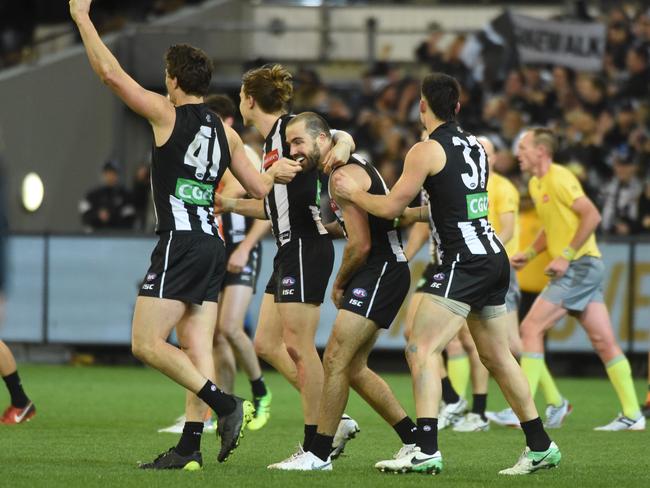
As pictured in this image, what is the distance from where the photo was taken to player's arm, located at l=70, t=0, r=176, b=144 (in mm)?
8344

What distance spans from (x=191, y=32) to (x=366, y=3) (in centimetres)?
327

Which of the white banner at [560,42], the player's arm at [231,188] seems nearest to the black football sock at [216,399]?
the player's arm at [231,188]

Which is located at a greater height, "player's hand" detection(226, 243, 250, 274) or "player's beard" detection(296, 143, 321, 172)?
"player's beard" detection(296, 143, 321, 172)

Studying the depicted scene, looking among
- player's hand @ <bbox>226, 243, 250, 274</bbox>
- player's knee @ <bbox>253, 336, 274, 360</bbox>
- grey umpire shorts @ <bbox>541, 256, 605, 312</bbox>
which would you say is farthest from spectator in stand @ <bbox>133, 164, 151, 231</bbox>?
player's knee @ <bbox>253, 336, 274, 360</bbox>

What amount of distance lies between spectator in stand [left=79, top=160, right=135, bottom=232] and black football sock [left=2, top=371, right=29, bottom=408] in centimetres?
778

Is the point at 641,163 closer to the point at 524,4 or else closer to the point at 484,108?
the point at 484,108

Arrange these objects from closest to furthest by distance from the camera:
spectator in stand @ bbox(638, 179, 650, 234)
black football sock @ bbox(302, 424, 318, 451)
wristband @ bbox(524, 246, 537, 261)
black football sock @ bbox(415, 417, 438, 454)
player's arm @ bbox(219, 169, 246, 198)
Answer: black football sock @ bbox(415, 417, 438, 454), black football sock @ bbox(302, 424, 318, 451), player's arm @ bbox(219, 169, 246, 198), wristband @ bbox(524, 246, 537, 261), spectator in stand @ bbox(638, 179, 650, 234)

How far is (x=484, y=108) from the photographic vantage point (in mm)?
21016

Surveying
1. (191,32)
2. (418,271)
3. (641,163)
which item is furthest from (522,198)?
(191,32)

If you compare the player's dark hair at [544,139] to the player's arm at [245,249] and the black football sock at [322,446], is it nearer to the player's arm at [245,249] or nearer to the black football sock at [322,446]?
the player's arm at [245,249]

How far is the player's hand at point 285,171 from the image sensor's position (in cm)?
894

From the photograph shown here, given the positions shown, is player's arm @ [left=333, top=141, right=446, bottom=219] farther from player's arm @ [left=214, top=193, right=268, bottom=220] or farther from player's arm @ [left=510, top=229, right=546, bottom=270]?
player's arm @ [left=510, top=229, right=546, bottom=270]

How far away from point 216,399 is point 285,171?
149cm

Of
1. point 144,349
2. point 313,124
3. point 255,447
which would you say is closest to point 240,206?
point 313,124
